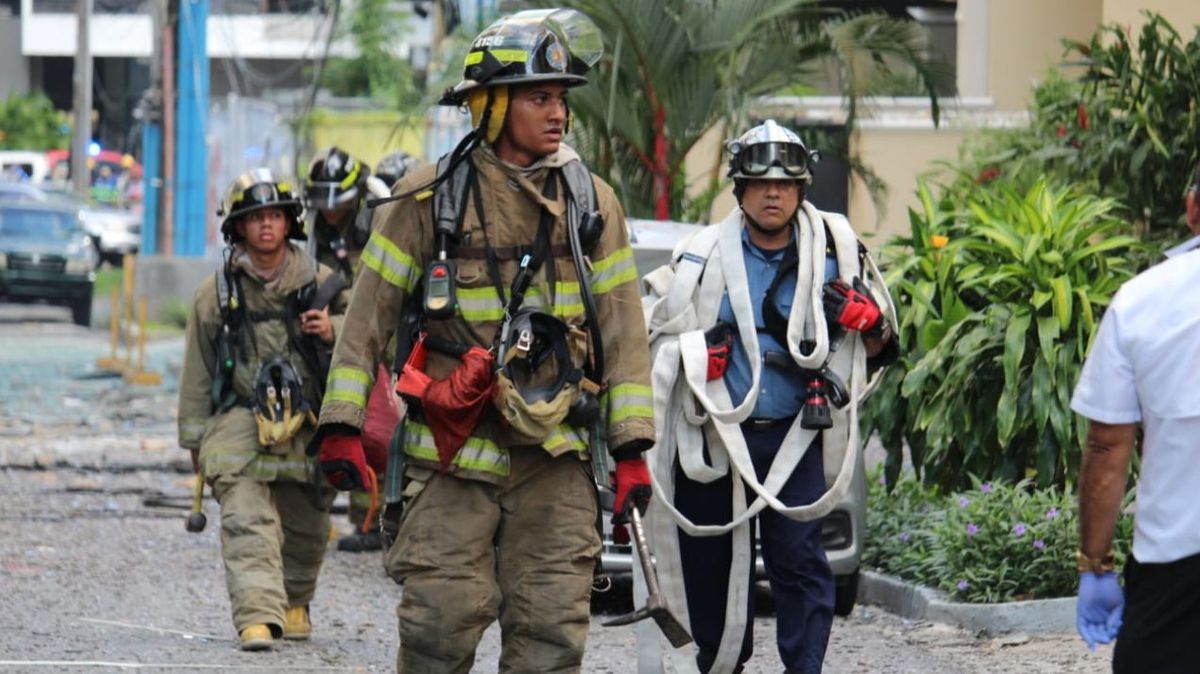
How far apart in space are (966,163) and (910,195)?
9.23 ft

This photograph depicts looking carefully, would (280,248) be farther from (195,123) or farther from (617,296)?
(195,123)

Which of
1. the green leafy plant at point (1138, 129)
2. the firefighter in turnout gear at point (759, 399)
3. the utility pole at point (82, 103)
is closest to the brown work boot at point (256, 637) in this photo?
the firefighter in turnout gear at point (759, 399)

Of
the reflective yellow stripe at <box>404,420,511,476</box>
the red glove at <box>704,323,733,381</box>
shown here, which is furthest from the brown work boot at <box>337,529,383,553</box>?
the reflective yellow stripe at <box>404,420,511,476</box>

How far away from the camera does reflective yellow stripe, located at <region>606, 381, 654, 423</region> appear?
579 centimetres

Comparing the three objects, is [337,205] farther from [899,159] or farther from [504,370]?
[899,159]

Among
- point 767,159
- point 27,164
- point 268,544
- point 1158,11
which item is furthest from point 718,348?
point 27,164

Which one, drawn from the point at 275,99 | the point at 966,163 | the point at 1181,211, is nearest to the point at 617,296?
the point at 1181,211

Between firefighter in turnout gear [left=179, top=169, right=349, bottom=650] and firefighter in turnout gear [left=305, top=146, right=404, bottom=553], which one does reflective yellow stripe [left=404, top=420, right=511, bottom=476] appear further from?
firefighter in turnout gear [left=305, top=146, right=404, bottom=553]

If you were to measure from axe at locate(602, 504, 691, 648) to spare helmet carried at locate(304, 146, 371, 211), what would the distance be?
5394mm

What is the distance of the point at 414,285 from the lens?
5.81 meters

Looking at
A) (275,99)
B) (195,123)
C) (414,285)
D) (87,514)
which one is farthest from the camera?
(275,99)

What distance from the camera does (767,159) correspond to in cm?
711

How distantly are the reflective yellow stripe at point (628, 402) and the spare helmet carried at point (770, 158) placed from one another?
149 cm

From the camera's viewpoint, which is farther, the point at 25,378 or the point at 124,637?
the point at 25,378
